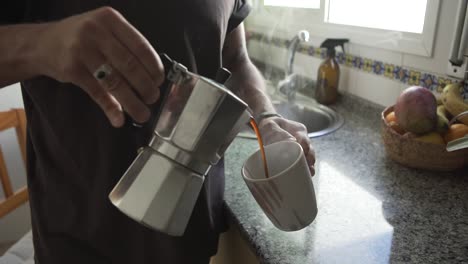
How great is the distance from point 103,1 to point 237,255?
56 centimetres

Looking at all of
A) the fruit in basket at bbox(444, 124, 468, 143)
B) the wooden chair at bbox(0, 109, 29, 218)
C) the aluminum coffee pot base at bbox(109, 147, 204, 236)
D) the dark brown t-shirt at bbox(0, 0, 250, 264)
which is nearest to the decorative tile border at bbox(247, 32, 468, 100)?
the fruit in basket at bbox(444, 124, 468, 143)

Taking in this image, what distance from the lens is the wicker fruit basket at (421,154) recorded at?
2.48ft

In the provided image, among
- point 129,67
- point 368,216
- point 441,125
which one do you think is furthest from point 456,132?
point 129,67

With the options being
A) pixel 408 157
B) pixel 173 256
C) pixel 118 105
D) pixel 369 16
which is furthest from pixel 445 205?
pixel 369 16

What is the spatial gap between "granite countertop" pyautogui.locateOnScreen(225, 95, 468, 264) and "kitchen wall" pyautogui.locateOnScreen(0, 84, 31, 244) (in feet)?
4.47

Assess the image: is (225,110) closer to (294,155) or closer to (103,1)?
(294,155)

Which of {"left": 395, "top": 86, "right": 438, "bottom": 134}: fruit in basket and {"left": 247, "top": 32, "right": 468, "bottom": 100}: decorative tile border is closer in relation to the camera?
{"left": 395, "top": 86, "right": 438, "bottom": 134}: fruit in basket

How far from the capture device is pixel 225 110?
15.5 inches

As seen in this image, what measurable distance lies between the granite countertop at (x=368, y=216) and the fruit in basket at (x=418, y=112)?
0.10 metres

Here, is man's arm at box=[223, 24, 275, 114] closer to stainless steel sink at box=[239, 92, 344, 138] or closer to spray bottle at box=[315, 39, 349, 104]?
stainless steel sink at box=[239, 92, 344, 138]

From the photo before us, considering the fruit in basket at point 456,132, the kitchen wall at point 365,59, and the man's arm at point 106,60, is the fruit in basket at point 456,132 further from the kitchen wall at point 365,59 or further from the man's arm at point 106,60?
the man's arm at point 106,60

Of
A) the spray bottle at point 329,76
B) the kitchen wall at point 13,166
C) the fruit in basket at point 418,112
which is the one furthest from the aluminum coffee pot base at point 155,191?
the kitchen wall at point 13,166

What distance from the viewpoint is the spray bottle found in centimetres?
126

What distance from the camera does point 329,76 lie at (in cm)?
129
